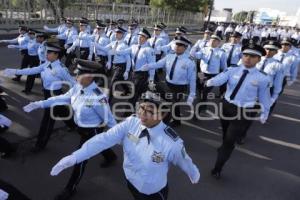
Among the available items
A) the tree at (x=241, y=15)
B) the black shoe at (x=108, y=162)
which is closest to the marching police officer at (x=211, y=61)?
the black shoe at (x=108, y=162)

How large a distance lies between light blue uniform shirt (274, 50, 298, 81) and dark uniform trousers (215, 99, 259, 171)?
176 inches

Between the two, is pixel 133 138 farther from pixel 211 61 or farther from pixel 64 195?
pixel 211 61

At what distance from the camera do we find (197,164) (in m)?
6.09

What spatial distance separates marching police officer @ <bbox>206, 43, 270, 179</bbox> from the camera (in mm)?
5273

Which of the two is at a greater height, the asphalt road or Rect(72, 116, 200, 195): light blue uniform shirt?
Rect(72, 116, 200, 195): light blue uniform shirt

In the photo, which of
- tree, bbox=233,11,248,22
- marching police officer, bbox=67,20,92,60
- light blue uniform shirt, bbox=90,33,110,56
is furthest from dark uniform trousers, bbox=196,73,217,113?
tree, bbox=233,11,248,22

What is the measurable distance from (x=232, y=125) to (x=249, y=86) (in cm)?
68

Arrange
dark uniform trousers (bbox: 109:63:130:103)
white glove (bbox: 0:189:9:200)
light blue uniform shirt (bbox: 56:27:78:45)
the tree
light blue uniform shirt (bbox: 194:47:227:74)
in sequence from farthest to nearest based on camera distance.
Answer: the tree, light blue uniform shirt (bbox: 56:27:78:45), light blue uniform shirt (bbox: 194:47:227:74), dark uniform trousers (bbox: 109:63:130:103), white glove (bbox: 0:189:9:200)

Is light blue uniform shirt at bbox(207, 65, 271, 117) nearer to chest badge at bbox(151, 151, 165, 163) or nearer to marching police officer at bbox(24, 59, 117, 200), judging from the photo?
marching police officer at bbox(24, 59, 117, 200)

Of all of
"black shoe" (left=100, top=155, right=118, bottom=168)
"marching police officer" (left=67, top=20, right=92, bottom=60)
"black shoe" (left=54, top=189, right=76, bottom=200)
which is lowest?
"black shoe" (left=100, top=155, right=118, bottom=168)

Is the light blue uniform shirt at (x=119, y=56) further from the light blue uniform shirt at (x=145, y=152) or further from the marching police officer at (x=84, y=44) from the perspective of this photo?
the light blue uniform shirt at (x=145, y=152)

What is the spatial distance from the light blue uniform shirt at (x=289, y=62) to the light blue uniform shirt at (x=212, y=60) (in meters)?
1.52

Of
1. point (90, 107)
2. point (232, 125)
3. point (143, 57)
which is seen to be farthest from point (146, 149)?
point (143, 57)

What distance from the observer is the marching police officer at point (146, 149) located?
3.20 m
